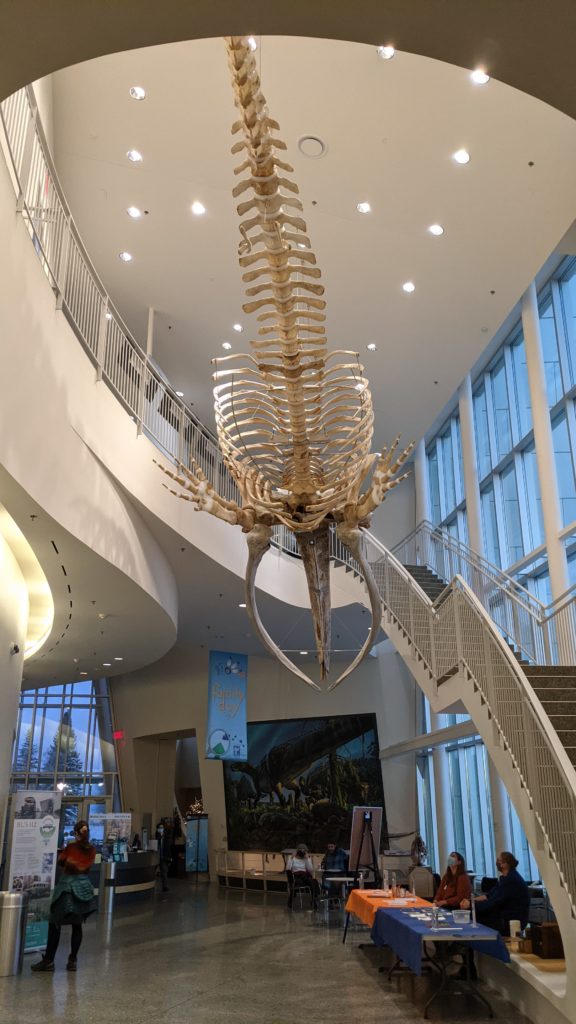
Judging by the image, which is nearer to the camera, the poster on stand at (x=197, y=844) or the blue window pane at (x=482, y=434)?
the blue window pane at (x=482, y=434)

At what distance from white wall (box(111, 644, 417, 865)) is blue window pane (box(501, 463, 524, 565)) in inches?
218

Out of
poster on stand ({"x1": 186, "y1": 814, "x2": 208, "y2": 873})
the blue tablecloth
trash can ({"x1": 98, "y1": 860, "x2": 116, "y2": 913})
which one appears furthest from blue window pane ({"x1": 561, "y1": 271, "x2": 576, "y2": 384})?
poster on stand ({"x1": 186, "y1": 814, "x2": 208, "y2": 873})

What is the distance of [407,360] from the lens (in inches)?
597

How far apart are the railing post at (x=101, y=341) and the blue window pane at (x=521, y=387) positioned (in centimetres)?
838

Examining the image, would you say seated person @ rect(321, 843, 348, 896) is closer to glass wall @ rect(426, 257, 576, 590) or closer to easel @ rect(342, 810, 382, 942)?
easel @ rect(342, 810, 382, 942)

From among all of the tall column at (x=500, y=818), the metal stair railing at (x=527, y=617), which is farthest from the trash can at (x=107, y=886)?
the metal stair railing at (x=527, y=617)

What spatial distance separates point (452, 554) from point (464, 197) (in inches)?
276

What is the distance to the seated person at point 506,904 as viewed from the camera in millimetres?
7969

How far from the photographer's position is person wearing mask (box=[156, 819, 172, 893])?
20.3 m

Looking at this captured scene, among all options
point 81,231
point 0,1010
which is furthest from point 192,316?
point 0,1010

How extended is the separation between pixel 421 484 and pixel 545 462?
7.24 meters

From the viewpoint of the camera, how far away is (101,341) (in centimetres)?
979

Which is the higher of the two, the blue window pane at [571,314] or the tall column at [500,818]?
the blue window pane at [571,314]

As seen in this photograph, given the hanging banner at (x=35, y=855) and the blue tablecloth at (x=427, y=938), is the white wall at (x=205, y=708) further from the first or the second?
the blue tablecloth at (x=427, y=938)
